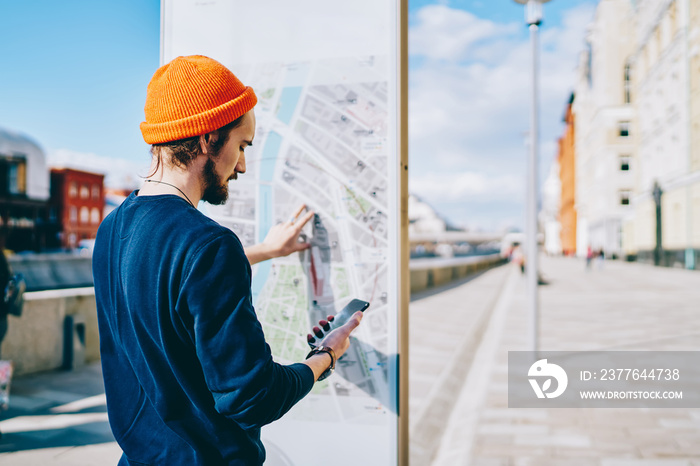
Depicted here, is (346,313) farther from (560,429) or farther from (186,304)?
(560,429)

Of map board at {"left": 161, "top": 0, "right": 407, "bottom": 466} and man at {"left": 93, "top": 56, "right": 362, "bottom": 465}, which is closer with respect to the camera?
man at {"left": 93, "top": 56, "right": 362, "bottom": 465}

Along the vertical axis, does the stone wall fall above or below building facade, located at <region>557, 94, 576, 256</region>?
below

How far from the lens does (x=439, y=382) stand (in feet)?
20.0

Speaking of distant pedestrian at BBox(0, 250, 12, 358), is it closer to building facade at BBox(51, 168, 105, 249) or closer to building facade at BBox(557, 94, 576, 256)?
building facade at BBox(51, 168, 105, 249)

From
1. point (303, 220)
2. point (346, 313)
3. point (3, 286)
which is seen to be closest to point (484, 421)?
point (303, 220)

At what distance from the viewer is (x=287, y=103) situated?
2131mm

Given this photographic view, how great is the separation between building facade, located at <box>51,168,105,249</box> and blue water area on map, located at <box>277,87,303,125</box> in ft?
222

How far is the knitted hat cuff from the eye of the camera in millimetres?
1214

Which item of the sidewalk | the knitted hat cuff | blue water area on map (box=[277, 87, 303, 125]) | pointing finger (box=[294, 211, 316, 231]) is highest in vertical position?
blue water area on map (box=[277, 87, 303, 125])

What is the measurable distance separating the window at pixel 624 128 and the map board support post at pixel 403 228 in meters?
60.1

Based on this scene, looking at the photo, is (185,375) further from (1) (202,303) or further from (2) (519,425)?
(2) (519,425)

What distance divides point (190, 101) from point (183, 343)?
1.77ft

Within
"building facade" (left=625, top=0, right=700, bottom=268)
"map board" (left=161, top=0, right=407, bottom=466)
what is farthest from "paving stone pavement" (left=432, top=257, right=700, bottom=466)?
"building facade" (left=625, top=0, right=700, bottom=268)

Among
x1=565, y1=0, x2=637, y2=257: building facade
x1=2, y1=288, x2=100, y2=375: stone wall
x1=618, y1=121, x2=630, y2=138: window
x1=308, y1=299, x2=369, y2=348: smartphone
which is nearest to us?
x1=308, y1=299, x2=369, y2=348: smartphone
